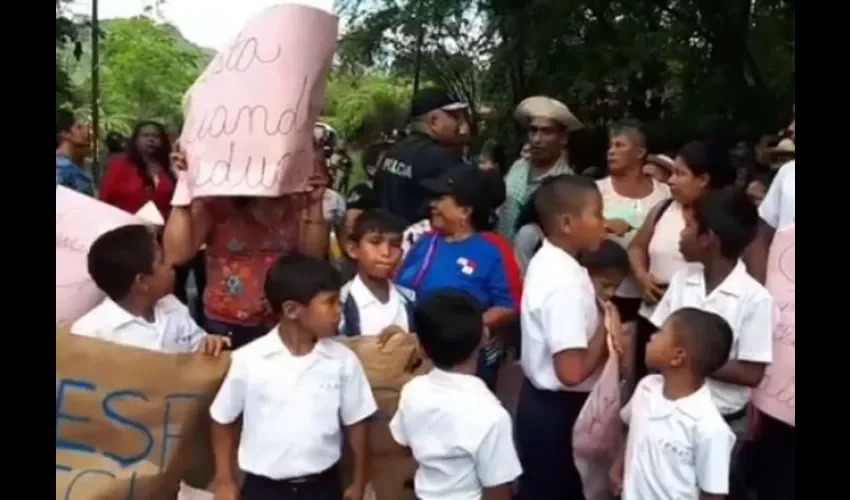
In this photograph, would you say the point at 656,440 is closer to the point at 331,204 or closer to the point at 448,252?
the point at 448,252

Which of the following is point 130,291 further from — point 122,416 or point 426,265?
point 426,265

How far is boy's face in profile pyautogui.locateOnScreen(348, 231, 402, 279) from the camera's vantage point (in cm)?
364

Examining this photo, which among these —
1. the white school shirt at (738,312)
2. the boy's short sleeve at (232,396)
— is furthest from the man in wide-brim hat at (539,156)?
the boy's short sleeve at (232,396)

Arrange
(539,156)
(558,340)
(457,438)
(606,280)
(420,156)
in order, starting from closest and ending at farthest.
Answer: (457,438) → (558,340) → (606,280) → (420,156) → (539,156)

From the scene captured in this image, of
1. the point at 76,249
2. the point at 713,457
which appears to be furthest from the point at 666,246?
the point at 76,249

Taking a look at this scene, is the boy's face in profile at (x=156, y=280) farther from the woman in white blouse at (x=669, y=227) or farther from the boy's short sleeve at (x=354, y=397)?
the woman in white blouse at (x=669, y=227)

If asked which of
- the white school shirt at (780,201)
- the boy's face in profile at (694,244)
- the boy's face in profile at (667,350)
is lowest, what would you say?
the boy's face in profile at (667,350)

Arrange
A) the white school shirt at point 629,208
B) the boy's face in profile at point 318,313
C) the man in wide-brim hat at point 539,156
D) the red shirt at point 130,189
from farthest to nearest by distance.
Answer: the red shirt at point 130,189
the man in wide-brim hat at point 539,156
the white school shirt at point 629,208
the boy's face in profile at point 318,313

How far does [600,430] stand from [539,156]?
2023 millimetres

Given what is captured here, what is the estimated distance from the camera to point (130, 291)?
321 centimetres

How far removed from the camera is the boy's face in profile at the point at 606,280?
393 centimetres

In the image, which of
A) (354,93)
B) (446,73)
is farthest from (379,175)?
(354,93)

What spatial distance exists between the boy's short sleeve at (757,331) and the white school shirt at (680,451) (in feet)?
0.78

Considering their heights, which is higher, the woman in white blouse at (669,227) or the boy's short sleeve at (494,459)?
the woman in white blouse at (669,227)
